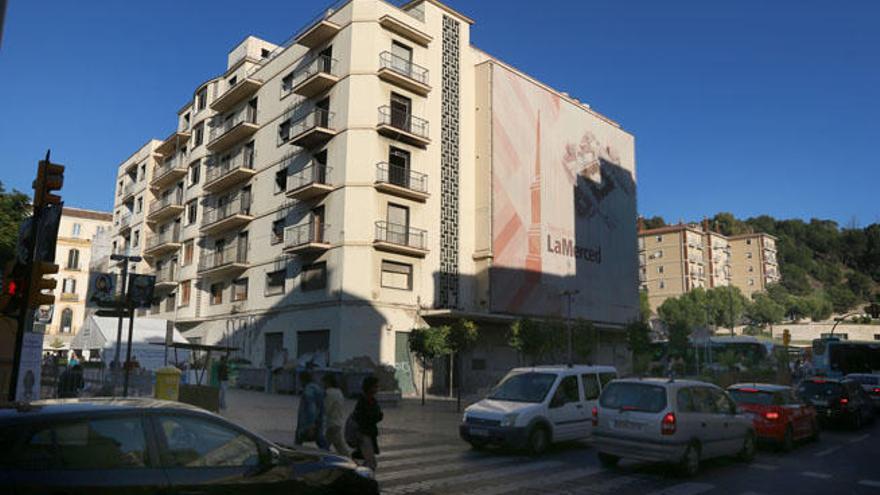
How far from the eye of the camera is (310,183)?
32438mm

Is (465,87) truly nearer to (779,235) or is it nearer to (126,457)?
(126,457)

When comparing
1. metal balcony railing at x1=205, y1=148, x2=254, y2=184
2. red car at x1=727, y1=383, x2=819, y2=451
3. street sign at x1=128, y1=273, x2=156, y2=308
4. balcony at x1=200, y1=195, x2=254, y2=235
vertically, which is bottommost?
red car at x1=727, y1=383, x2=819, y2=451

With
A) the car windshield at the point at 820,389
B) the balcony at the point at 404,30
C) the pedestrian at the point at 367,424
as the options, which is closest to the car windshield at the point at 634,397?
the pedestrian at the point at 367,424

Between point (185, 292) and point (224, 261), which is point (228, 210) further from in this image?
point (185, 292)

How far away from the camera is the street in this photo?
9.23 m

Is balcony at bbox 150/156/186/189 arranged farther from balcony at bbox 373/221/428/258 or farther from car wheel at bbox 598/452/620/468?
car wheel at bbox 598/452/620/468

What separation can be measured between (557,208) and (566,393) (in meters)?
27.5

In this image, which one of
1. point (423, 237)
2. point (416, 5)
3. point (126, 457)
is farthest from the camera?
point (416, 5)

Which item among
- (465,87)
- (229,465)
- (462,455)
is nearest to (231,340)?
(465,87)

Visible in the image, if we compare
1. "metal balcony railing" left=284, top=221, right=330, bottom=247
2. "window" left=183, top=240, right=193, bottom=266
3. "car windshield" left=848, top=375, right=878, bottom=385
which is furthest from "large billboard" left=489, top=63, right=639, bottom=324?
"window" left=183, top=240, right=193, bottom=266

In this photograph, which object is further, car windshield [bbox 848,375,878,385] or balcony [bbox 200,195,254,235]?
balcony [bbox 200,195,254,235]

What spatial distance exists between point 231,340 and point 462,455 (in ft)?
95.0

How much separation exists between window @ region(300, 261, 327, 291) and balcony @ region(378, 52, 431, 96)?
10.3 meters

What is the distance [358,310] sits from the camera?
30.2 m
